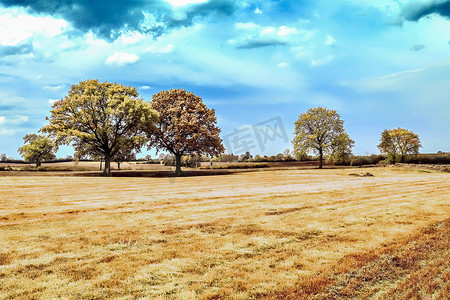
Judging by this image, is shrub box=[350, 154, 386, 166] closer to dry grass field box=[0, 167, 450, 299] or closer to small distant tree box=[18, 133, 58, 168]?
dry grass field box=[0, 167, 450, 299]

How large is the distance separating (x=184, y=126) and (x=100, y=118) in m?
12.5

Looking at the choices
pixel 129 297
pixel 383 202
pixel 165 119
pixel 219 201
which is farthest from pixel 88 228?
pixel 165 119

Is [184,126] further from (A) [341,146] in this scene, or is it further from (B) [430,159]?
(B) [430,159]

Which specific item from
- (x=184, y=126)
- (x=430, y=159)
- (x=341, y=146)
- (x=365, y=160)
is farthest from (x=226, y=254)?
(x=430, y=159)

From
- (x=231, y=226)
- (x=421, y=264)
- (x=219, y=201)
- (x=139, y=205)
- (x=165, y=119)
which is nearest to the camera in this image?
(x=421, y=264)

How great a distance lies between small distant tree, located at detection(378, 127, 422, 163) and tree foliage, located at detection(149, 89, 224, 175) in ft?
144

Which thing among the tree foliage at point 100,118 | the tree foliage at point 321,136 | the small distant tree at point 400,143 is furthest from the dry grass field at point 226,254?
the small distant tree at point 400,143

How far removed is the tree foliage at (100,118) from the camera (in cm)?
4006

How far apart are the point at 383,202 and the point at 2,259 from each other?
599 inches

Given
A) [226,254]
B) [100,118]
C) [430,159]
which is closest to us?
[226,254]

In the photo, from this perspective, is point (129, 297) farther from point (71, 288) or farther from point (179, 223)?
point (179, 223)

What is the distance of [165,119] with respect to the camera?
46.7 meters

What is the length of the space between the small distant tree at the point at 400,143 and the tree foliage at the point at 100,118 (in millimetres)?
54779

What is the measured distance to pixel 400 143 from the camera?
67.0 metres
